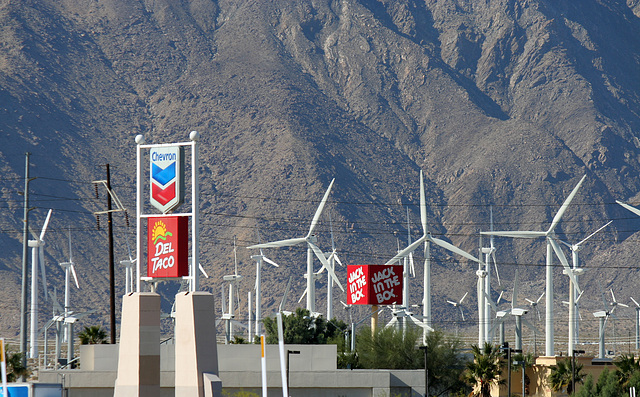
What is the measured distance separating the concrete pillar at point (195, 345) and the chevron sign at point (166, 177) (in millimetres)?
3780

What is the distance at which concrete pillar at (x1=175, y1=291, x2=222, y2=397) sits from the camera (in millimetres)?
38812

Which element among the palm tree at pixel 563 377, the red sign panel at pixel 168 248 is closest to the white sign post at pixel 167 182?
the red sign panel at pixel 168 248

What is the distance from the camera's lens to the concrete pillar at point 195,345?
3881 centimetres

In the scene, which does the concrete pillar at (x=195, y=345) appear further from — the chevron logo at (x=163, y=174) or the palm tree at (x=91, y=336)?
the palm tree at (x=91, y=336)

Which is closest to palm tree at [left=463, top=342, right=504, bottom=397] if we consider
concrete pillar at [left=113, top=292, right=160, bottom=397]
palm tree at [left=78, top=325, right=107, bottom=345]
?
palm tree at [left=78, top=325, right=107, bottom=345]

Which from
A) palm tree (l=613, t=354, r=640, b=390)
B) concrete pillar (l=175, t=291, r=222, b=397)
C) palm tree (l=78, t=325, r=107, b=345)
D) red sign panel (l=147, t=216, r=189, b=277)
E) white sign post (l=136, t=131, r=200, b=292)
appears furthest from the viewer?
palm tree (l=78, t=325, r=107, b=345)

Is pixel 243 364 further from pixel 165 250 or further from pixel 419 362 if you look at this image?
pixel 165 250

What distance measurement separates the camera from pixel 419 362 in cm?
9106

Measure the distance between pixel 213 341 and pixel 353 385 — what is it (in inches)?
1385

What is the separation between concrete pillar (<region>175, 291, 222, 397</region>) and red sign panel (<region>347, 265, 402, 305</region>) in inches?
2124

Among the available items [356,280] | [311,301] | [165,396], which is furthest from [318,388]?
[311,301]

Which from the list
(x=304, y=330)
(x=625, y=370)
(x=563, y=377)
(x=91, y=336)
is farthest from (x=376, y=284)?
(x=91, y=336)

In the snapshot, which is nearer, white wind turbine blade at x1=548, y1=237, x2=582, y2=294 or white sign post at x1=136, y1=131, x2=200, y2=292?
white sign post at x1=136, y1=131, x2=200, y2=292

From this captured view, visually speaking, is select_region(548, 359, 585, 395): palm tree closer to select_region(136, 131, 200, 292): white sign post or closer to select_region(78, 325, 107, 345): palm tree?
select_region(78, 325, 107, 345): palm tree
